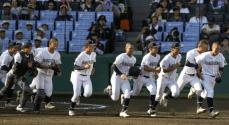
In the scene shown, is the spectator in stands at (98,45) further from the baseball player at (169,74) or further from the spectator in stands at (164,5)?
the baseball player at (169,74)

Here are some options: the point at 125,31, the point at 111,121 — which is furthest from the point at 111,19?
the point at 111,121

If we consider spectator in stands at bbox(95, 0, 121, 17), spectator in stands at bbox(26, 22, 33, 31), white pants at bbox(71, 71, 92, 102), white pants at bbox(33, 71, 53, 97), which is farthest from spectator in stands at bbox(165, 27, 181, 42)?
white pants at bbox(33, 71, 53, 97)

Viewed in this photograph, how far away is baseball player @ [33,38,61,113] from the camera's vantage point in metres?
17.3

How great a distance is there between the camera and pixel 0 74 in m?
19.8

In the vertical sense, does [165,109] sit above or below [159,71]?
below

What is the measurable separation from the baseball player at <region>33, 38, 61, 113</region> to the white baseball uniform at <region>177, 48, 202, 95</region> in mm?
3452

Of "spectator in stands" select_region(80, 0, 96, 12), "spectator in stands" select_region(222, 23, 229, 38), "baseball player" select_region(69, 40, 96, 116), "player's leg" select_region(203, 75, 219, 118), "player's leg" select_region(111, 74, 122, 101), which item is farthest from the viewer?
"spectator in stands" select_region(80, 0, 96, 12)

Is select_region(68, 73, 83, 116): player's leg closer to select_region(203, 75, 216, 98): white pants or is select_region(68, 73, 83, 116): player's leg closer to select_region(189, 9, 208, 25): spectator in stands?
select_region(203, 75, 216, 98): white pants

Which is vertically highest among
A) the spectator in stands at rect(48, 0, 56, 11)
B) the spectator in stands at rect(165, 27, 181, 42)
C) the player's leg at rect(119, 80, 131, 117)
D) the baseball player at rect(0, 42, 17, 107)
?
the spectator in stands at rect(48, 0, 56, 11)

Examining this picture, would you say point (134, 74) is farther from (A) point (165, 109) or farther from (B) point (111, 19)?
(B) point (111, 19)

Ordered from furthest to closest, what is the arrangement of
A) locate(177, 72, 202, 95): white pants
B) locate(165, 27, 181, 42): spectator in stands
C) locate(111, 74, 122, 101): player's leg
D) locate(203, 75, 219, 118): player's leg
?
1. locate(165, 27, 181, 42): spectator in stands
2. locate(177, 72, 202, 95): white pants
3. locate(111, 74, 122, 101): player's leg
4. locate(203, 75, 219, 118): player's leg

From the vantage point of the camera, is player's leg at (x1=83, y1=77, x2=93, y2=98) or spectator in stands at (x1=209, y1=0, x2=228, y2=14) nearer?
player's leg at (x1=83, y1=77, x2=93, y2=98)

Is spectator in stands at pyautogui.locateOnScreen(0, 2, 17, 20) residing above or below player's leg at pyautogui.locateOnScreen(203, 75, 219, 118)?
above

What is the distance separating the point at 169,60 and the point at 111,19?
24.6 ft
